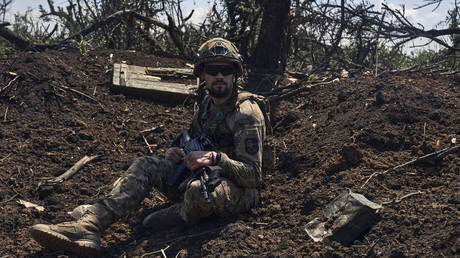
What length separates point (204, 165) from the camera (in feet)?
13.9

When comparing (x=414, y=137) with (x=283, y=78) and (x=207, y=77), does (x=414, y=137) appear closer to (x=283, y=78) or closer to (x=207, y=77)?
(x=207, y=77)

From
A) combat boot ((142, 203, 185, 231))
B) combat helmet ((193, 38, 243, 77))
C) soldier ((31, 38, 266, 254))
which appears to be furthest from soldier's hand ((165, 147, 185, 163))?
combat helmet ((193, 38, 243, 77))

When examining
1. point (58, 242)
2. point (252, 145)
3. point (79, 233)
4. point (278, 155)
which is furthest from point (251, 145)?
point (58, 242)

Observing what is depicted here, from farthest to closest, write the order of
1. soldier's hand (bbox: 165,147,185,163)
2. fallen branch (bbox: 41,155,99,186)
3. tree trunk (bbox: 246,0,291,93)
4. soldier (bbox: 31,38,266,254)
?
tree trunk (bbox: 246,0,291,93) < fallen branch (bbox: 41,155,99,186) < soldier's hand (bbox: 165,147,185,163) < soldier (bbox: 31,38,266,254)

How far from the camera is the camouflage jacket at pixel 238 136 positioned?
430cm

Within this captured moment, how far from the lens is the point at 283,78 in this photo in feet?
25.9

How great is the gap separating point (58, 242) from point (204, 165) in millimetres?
1245

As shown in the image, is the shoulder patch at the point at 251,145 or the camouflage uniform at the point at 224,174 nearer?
the camouflage uniform at the point at 224,174

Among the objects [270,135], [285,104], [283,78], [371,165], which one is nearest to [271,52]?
[283,78]

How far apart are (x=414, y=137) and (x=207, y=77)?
75.8 inches

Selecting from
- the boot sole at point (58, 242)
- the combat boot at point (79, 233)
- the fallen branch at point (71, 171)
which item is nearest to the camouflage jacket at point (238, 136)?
A: the combat boot at point (79, 233)

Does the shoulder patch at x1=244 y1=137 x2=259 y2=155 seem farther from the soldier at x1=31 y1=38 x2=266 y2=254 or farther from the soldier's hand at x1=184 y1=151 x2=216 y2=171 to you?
the soldier's hand at x1=184 y1=151 x2=216 y2=171

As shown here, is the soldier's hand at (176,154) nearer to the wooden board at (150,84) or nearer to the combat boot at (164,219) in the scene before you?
the combat boot at (164,219)

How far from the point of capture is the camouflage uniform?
4254 mm
